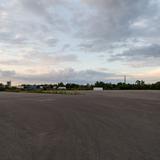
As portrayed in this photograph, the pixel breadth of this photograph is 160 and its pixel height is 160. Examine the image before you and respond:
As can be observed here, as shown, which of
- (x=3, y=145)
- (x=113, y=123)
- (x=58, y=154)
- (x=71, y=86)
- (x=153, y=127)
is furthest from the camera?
(x=71, y=86)

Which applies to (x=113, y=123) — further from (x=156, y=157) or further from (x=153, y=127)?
(x=156, y=157)

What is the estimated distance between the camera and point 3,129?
12.4m

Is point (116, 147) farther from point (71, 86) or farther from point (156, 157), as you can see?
point (71, 86)

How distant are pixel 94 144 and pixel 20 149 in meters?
1.72

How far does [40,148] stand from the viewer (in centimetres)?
855

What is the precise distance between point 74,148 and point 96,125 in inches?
174

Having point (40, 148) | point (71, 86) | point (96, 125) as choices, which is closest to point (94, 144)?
point (40, 148)

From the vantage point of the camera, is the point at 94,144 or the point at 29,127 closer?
the point at 94,144

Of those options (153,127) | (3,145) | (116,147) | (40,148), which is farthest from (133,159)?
(153,127)

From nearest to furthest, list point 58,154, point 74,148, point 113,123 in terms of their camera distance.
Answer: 1. point 58,154
2. point 74,148
3. point 113,123

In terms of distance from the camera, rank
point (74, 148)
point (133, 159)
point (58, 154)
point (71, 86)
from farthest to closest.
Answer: point (71, 86) < point (74, 148) < point (58, 154) < point (133, 159)

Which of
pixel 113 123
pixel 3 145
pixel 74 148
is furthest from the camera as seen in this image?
pixel 113 123

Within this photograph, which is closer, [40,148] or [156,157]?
[156,157]

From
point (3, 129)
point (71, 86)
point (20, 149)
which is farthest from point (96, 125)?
point (71, 86)
